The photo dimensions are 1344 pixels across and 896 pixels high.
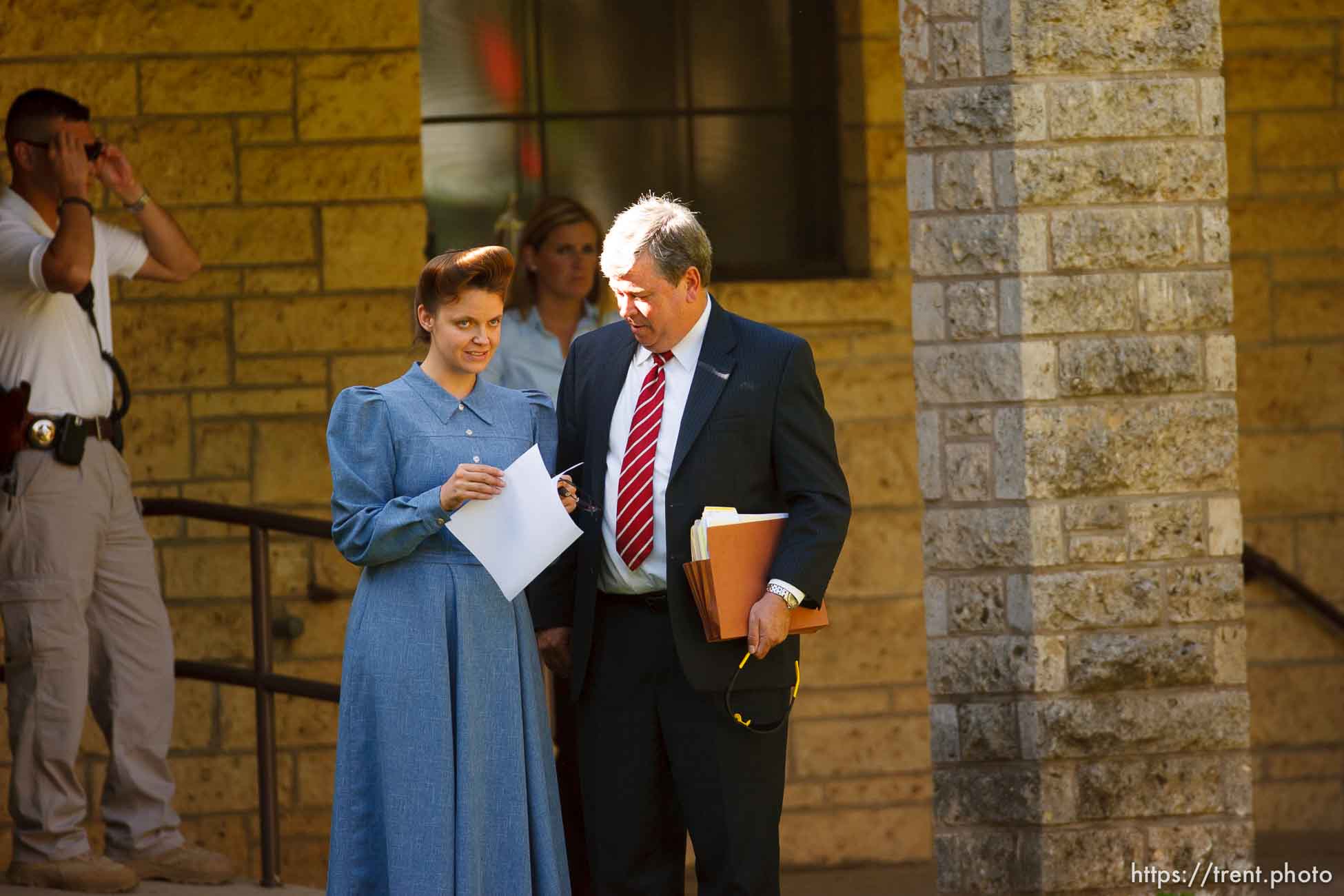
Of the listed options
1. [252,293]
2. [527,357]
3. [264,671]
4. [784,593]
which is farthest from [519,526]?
[252,293]

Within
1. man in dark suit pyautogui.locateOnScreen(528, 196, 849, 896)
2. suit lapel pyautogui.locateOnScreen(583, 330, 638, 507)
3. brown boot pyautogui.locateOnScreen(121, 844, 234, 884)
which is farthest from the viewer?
brown boot pyautogui.locateOnScreen(121, 844, 234, 884)

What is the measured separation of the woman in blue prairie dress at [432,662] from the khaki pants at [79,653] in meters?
1.35

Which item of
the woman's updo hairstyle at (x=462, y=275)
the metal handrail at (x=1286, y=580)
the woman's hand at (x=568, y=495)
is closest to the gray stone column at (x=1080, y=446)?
the woman's hand at (x=568, y=495)

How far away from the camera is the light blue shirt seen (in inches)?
211

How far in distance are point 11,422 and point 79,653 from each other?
2.06 feet

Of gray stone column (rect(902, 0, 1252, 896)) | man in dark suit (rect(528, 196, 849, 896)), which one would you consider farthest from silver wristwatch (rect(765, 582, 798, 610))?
gray stone column (rect(902, 0, 1252, 896))

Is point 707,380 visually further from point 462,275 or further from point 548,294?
point 548,294

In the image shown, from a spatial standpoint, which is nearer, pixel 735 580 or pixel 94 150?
pixel 735 580

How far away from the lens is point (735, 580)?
389cm

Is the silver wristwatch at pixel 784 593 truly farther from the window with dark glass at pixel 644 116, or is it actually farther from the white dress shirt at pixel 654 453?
the window with dark glass at pixel 644 116

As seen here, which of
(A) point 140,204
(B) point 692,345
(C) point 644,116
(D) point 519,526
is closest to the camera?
(D) point 519,526

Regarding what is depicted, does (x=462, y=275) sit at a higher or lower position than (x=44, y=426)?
higher

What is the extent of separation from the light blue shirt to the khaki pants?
1079 mm

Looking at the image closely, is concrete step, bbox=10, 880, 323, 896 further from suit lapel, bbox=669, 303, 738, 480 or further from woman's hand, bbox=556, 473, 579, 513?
suit lapel, bbox=669, 303, 738, 480
